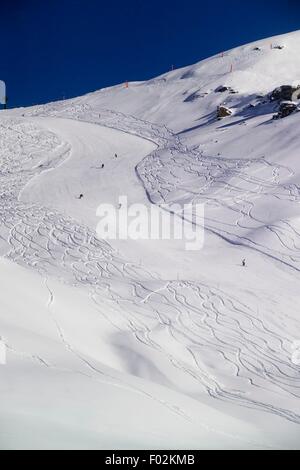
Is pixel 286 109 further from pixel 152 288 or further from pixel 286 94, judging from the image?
pixel 152 288

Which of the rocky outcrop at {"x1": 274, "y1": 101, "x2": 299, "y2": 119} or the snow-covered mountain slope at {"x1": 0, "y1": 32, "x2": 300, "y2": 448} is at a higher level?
the rocky outcrop at {"x1": 274, "y1": 101, "x2": 299, "y2": 119}

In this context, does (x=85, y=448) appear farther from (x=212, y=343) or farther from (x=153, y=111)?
(x=153, y=111)

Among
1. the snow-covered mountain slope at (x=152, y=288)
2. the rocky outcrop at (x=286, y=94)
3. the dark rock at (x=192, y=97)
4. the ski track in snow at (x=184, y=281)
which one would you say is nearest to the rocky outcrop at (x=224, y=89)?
the dark rock at (x=192, y=97)

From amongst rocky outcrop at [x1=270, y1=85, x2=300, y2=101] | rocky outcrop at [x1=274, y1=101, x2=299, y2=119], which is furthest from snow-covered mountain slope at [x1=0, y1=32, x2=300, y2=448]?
rocky outcrop at [x1=274, y1=101, x2=299, y2=119]

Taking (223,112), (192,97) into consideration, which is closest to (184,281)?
(223,112)

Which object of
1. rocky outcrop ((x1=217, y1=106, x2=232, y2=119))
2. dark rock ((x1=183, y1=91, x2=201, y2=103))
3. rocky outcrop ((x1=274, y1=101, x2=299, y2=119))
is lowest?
rocky outcrop ((x1=274, y1=101, x2=299, y2=119))

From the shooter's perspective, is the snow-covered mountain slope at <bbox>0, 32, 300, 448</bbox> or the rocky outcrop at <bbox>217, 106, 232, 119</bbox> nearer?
the snow-covered mountain slope at <bbox>0, 32, 300, 448</bbox>

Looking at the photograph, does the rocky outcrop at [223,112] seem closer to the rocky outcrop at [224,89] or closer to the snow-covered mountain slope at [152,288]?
the snow-covered mountain slope at [152,288]

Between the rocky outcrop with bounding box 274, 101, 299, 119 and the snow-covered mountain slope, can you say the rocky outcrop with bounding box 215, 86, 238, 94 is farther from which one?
the rocky outcrop with bounding box 274, 101, 299, 119
